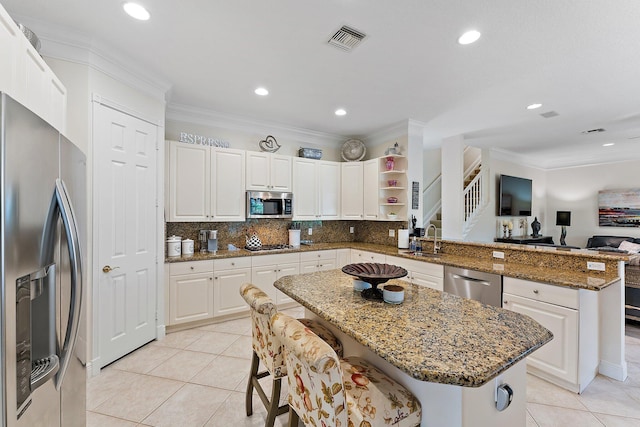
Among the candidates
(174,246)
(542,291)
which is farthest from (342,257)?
(542,291)

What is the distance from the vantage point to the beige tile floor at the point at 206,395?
1.97m

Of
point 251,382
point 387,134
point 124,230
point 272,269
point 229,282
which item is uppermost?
point 387,134

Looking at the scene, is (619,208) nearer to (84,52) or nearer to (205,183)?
(205,183)

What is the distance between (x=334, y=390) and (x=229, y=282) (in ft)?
9.42

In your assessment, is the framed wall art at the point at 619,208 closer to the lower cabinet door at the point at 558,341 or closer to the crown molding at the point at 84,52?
the lower cabinet door at the point at 558,341

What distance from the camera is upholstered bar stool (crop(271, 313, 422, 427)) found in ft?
3.39

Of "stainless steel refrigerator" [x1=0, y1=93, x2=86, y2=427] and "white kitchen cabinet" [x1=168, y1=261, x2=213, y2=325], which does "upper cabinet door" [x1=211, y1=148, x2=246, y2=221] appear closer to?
"white kitchen cabinet" [x1=168, y1=261, x2=213, y2=325]

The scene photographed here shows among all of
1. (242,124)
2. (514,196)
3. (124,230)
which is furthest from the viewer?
(514,196)

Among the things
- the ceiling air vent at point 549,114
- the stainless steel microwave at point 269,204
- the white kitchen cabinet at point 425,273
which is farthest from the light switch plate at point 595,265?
the stainless steel microwave at point 269,204

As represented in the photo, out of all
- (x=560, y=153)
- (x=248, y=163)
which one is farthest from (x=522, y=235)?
(x=248, y=163)

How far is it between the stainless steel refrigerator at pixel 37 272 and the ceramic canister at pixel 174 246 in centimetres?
226

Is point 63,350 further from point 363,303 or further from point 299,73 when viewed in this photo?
point 299,73

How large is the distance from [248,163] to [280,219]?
3.48 ft

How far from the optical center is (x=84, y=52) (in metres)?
2.32
